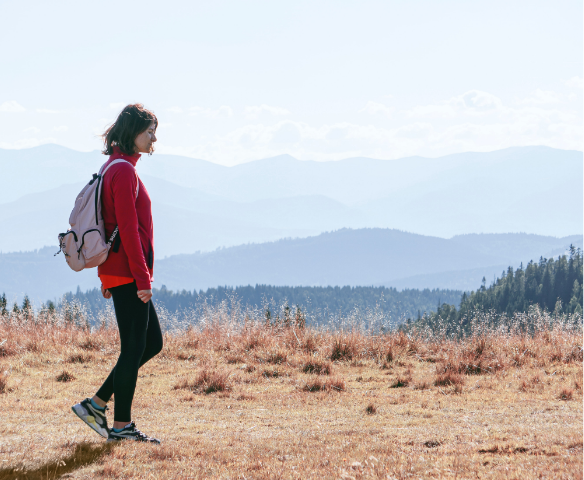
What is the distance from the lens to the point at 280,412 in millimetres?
6117

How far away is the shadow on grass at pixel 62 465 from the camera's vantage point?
3338mm

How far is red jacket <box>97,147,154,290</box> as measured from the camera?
3854mm

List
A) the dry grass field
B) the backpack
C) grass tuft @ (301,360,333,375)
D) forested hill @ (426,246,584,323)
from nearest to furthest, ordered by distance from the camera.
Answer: the dry grass field → the backpack → grass tuft @ (301,360,333,375) → forested hill @ (426,246,584,323)

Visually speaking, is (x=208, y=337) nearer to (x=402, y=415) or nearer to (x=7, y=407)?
(x=7, y=407)

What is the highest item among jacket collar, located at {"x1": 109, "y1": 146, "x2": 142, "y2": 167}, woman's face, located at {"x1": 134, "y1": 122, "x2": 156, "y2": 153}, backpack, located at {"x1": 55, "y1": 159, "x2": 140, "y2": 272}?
woman's face, located at {"x1": 134, "y1": 122, "x2": 156, "y2": 153}

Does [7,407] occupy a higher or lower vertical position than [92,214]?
lower

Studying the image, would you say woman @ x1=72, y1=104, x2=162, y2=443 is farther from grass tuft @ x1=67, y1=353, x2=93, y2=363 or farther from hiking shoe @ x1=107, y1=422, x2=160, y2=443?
grass tuft @ x1=67, y1=353, x2=93, y2=363

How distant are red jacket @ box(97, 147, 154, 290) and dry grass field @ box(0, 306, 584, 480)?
131cm

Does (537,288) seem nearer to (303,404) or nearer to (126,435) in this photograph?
(303,404)

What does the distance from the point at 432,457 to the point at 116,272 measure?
264 cm

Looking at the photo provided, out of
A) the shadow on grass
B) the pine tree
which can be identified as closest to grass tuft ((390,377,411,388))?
the shadow on grass

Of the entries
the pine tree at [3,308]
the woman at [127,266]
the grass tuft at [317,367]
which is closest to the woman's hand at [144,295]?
the woman at [127,266]

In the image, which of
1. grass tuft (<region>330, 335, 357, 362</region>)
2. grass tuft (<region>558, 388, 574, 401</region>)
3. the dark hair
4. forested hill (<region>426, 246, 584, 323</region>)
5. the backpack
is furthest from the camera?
forested hill (<region>426, 246, 584, 323</region>)

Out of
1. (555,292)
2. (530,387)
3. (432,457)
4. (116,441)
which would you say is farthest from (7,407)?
(555,292)
